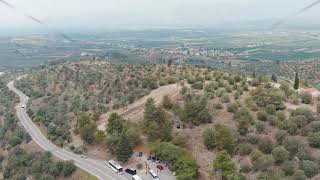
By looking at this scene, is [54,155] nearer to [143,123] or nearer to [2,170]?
[2,170]

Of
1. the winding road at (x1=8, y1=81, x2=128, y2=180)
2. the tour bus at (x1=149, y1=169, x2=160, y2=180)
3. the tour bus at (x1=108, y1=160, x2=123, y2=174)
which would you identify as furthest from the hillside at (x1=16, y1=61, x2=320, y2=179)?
the tour bus at (x1=149, y1=169, x2=160, y2=180)

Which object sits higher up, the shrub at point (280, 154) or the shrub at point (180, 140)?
the shrub at point (280, 154)

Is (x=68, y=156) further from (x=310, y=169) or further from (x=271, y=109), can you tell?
(x=310, y=169)

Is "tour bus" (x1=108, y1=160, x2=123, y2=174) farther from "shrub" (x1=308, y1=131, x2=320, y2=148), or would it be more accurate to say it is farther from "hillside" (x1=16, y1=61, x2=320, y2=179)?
"shrub" (x1=308, y1=131, x2=320, y2=148)

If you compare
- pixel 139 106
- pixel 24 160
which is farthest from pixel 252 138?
pixel 24 160

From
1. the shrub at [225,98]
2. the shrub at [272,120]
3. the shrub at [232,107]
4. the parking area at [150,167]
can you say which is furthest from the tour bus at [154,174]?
the shrub at [225,98]

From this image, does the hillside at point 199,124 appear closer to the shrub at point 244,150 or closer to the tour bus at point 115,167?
the shrub at point 244,150
